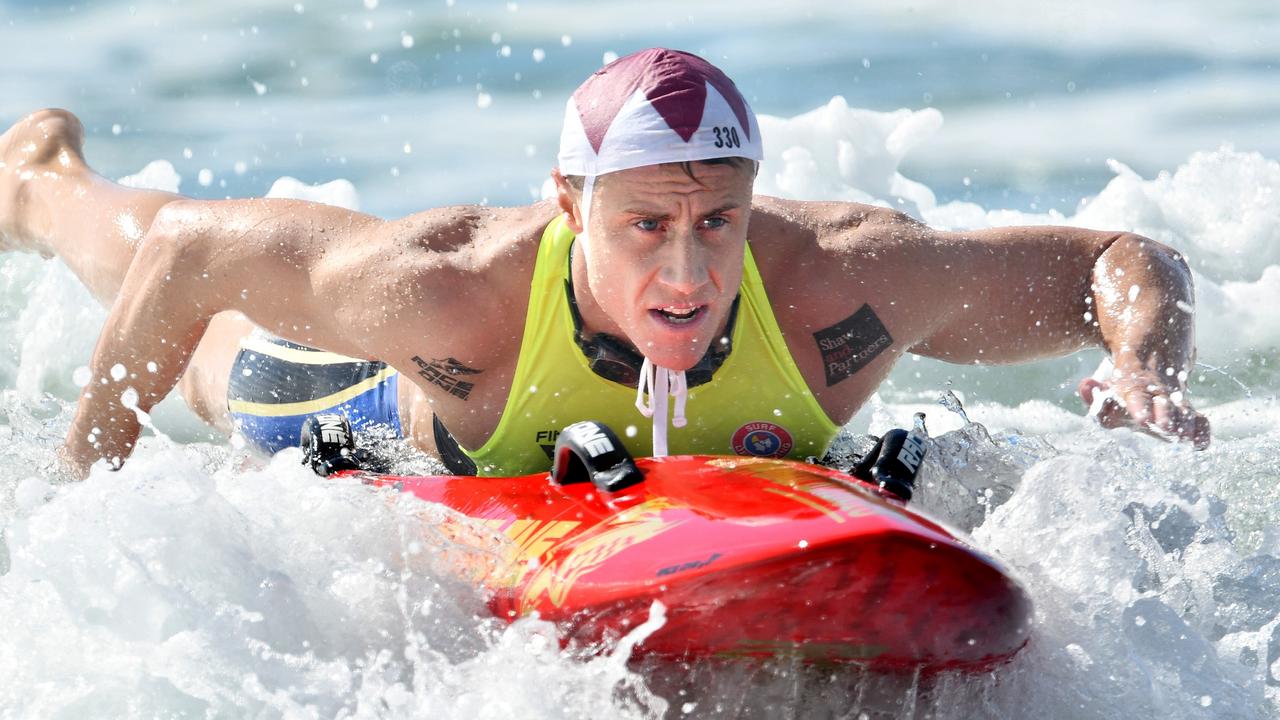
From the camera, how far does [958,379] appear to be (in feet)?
24.9

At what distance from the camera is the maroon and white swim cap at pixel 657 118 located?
301cm

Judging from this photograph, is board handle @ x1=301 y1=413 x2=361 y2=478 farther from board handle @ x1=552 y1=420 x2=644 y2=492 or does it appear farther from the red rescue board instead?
the red rescue board

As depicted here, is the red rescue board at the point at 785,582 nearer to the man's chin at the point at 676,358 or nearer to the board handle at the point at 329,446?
the man's chin at the point at 676,358

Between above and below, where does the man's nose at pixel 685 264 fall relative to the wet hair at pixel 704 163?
below

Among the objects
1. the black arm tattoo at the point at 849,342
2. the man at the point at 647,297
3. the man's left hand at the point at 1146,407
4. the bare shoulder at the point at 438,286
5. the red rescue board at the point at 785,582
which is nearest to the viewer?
the red rescue board at the point at 785,582

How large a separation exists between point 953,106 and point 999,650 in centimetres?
1046

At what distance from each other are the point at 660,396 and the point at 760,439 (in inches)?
15.2

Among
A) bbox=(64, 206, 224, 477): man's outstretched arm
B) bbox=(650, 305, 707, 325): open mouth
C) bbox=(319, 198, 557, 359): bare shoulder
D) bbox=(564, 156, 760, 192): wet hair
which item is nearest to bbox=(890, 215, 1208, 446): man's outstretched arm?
bbox=(564, 156, 760, 192): wet hair

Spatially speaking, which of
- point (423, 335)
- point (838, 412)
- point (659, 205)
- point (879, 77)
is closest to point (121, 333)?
point (423, 335)

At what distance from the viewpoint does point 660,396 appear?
10.8 ft

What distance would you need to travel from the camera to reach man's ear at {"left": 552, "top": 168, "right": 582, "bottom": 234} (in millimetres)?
3279

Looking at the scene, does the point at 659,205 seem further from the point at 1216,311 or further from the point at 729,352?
the point at 1216,311

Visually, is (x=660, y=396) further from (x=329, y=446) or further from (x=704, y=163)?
(x=329, y=446)

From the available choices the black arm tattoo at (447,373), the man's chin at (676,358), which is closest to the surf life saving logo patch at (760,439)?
the man's chin at (676,358)
